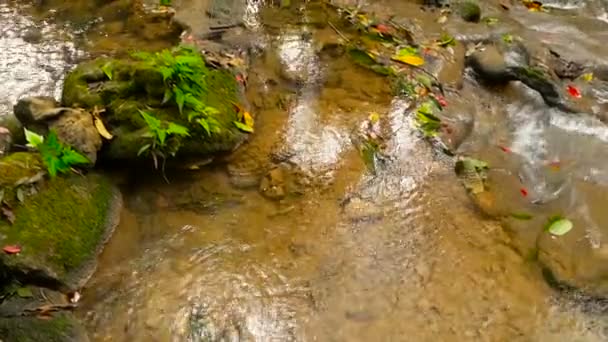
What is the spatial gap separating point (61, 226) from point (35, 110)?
0.93 meters

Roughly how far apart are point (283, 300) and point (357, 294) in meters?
0.43

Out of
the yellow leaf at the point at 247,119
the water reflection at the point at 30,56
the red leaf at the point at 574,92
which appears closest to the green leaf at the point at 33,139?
the water reflection at the point at 30,56

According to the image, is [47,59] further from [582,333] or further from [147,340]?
[582,333]

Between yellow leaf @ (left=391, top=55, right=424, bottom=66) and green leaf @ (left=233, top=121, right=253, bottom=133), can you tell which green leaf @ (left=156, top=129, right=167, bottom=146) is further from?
yellow leaf @ (left=391, top=55, right=424, bottom=66)

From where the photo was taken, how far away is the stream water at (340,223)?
3.57 metres

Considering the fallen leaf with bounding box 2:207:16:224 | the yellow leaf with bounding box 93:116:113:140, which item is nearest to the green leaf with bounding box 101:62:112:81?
the yellow leaf with bounding box 93:116:113:140

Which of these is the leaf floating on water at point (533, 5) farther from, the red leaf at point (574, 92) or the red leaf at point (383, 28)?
the red leaf at point (383, 28)

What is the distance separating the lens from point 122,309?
11.6 feet

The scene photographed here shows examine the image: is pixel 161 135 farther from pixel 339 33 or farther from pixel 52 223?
pixel 339 33

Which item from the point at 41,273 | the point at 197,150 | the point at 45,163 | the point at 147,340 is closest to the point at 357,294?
the point at 147,340

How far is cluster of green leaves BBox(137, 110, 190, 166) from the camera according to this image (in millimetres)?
4023

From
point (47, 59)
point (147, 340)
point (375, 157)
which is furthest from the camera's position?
point (47, 59)

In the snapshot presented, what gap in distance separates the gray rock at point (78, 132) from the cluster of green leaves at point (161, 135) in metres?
0.29

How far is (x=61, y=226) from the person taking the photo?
3656 millimetres
